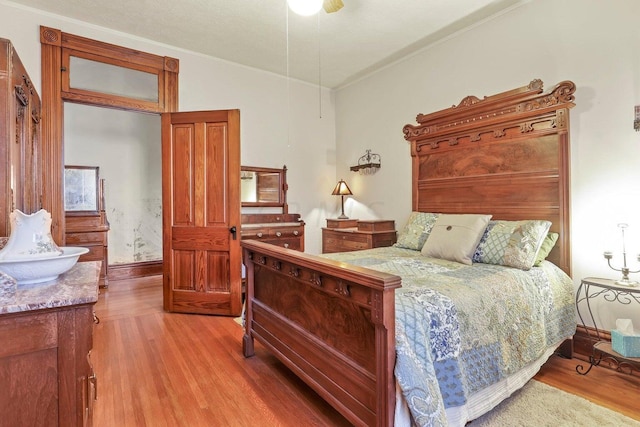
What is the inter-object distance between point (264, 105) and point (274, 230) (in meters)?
1.78

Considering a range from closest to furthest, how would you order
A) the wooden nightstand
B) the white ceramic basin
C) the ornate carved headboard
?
the white ceramic basin, the ornate carved headboard, the wooden nightstand

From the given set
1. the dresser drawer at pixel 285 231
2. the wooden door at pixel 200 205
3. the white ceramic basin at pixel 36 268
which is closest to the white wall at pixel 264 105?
the dresser drawer at pixel 285 231

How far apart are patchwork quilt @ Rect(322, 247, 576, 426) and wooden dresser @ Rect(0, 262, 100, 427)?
3.68ft

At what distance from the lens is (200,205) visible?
3.46 meters

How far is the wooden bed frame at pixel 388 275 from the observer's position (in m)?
1.39

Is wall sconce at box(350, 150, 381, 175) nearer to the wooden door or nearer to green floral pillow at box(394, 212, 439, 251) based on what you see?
green floral pillow at box(394, 212, 439, 251)

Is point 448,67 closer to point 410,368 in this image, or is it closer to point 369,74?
point 369,74

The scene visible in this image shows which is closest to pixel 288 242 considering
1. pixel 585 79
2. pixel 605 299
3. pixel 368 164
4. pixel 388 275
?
pixel 368 164

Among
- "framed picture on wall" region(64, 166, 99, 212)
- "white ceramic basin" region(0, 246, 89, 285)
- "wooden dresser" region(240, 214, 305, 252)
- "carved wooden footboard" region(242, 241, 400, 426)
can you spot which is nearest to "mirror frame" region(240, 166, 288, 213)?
"wooden dresser" region(240, 214, 305, 252)

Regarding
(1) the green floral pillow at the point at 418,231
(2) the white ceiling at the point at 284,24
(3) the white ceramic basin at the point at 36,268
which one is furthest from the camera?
(1) the green floral pillow at the point at 418,231

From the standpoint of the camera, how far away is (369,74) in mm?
4434

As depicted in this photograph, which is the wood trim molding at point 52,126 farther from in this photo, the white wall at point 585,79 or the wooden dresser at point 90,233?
the white wall at point 585,79

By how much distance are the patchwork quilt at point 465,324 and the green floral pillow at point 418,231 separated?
0.54 metres

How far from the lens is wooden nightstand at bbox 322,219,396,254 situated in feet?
12.2
